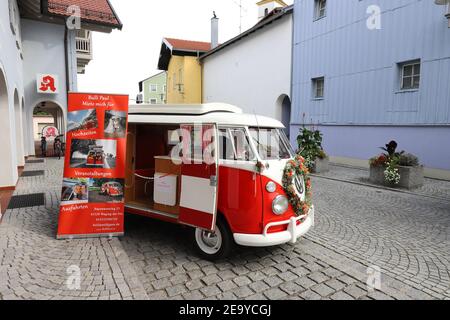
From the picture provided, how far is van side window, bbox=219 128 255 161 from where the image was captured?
455cm

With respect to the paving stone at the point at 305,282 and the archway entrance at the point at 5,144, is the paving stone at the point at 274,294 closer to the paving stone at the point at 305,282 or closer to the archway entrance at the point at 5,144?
the paving stone at the point at 305,282

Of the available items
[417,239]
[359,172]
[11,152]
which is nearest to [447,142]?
[359,172]

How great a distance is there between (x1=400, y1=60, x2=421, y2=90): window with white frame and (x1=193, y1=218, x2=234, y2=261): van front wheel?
10452mm

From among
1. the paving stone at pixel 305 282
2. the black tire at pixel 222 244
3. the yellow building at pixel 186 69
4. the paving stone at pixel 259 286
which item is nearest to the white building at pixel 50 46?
the yellow building at pixel 186 69

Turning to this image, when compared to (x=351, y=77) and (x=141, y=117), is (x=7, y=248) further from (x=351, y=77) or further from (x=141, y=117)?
(x=351, y=77)

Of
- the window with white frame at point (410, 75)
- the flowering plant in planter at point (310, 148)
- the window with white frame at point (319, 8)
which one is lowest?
the flowering plant in planter at point (310, 148)

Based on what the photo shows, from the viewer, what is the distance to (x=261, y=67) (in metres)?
20.4

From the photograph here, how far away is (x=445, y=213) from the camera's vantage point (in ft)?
23.3

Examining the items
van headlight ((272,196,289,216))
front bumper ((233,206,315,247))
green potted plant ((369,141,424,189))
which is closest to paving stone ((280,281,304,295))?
front bumper ((233,206,315,247))

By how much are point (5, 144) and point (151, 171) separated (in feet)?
15.4

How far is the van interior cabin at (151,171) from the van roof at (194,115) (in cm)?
53

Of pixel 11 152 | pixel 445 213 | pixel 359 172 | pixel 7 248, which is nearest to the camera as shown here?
pixel 7 248

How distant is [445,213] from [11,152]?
1069 centimetres

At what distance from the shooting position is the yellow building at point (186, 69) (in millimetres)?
29375
